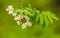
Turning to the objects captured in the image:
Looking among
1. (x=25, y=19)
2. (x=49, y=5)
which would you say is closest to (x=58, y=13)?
(x=49, y=5)

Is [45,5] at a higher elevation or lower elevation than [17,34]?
higher

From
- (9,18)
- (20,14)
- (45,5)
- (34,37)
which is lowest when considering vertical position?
(20,14)

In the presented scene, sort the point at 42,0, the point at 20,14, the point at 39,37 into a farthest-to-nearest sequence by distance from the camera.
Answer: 1. the point at 42,0
2. the point at 39,37
3. the point at 20,14

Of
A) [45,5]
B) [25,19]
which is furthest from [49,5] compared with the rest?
[25,19]

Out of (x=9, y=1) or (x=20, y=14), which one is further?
(x=9, y=1)

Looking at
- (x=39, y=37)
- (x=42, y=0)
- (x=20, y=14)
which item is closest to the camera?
(x=20, y=14)

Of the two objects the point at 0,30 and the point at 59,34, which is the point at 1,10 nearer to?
the point at 0,30

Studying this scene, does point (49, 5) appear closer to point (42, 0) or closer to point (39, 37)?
point (42, 0)

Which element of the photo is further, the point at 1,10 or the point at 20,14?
the point at 1,10

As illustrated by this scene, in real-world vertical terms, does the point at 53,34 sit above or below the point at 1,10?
below
